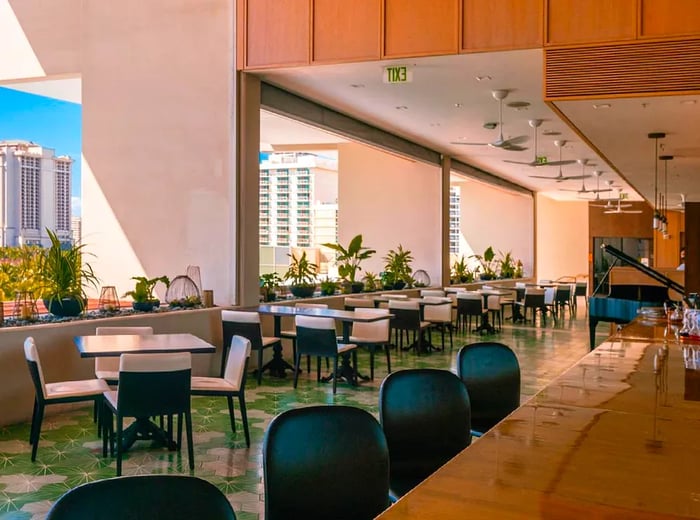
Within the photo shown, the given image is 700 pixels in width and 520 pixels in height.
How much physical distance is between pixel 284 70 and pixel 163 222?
249 cm

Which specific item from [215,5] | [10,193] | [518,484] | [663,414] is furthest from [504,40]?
[10,193]

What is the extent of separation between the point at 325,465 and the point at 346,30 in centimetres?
647

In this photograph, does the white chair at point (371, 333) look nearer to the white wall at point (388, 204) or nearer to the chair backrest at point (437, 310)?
the chair backrest at point (437, 310)

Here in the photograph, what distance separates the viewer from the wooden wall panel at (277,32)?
Answer: 26.5ft

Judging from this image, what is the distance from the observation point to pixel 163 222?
9109mm

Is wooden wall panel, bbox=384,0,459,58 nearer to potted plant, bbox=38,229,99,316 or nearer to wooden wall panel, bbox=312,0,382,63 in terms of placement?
wooden wall panel, bbox=312,0,382,63

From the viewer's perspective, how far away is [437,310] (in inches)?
428

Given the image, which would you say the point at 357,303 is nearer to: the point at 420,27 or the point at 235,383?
the point at 420,27

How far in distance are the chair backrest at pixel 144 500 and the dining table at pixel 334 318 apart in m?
5.79

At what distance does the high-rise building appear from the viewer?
30.8 feet

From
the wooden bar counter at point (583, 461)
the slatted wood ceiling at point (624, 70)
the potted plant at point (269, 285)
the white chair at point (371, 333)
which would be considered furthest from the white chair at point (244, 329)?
the wooden bar counter at point (583, 461)

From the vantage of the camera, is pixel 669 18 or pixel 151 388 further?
pixel 669 18

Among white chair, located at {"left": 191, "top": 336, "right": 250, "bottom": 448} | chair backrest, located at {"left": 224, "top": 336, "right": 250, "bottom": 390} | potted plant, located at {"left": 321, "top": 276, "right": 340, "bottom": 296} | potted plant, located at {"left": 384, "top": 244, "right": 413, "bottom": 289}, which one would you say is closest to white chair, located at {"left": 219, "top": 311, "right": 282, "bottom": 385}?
chair backrest, located at {"left": 224, "top": 336, "right": 250, "bottom": 390}

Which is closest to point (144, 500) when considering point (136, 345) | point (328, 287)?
point (136, 345)
